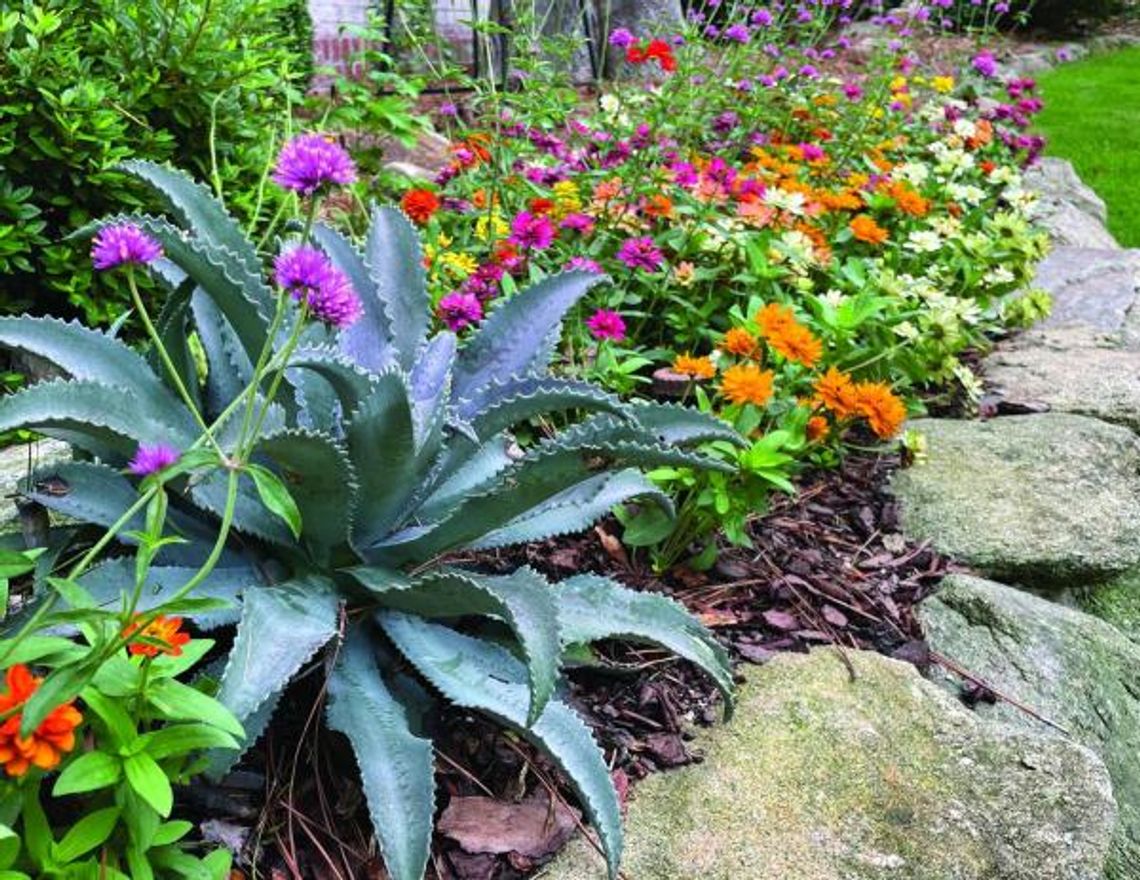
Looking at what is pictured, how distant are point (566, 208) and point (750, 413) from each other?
1.07 meters

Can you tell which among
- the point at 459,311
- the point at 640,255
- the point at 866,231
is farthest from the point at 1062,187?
the point at 459,311

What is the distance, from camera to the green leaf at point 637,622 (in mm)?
1723

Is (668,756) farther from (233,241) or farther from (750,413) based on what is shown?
(233,241)

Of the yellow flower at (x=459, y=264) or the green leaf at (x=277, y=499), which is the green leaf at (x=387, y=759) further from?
the yellow flower at (x=459, y=264)

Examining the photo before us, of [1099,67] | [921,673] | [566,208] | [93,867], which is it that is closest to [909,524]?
[921,673]

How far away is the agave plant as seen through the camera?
1470mm

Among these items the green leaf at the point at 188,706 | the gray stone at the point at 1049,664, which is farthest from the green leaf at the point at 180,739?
the gray stone at the point at 1049,664

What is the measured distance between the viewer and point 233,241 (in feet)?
5.94

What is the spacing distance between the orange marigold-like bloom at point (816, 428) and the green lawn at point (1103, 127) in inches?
203

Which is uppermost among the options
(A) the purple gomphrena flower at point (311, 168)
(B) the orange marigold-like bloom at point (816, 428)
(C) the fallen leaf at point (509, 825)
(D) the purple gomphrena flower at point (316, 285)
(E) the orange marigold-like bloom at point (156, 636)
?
(A) the purple gomphrena flower at point (311, 168)

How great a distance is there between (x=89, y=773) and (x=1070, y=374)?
314cm

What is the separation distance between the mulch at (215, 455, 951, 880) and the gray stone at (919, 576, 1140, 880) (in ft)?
0.29

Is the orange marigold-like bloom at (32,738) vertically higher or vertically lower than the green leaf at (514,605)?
higher

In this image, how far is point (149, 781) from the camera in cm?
119
